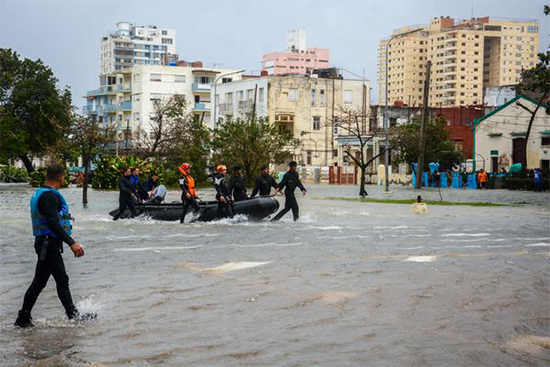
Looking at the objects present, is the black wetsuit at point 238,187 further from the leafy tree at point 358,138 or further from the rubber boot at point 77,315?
the leafy tree at point 358,138

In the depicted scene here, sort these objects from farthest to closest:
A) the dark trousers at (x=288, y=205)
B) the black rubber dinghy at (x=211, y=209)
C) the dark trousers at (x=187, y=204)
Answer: the dark trousers at (x=288, y=205)
the black rubber dinghy at (x=211, y=209)
the dark trousers at (x=187, y=204)

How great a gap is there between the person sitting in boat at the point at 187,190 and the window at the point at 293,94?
68288 mm

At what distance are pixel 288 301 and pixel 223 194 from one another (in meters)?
12.3

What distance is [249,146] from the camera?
51.9 metres

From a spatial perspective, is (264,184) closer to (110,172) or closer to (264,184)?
(264,184)

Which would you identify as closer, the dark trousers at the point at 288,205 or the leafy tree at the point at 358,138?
the dark trousers at the point at 288,205

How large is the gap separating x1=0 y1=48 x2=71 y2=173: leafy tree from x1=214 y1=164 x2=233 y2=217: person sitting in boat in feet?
158

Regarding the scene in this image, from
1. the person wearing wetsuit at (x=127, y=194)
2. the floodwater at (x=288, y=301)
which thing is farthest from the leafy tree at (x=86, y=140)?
the floodwater at (x=288, y=301)

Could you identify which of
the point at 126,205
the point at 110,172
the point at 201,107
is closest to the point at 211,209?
the point at 126,205

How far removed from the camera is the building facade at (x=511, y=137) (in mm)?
65438

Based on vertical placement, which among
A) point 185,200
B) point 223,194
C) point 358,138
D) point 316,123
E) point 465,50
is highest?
point 465,50

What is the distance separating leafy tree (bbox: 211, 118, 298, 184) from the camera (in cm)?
5178

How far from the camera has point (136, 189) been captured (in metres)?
24.8

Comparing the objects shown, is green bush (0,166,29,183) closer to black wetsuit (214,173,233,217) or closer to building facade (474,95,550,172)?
building facade (474,95,550,172)
